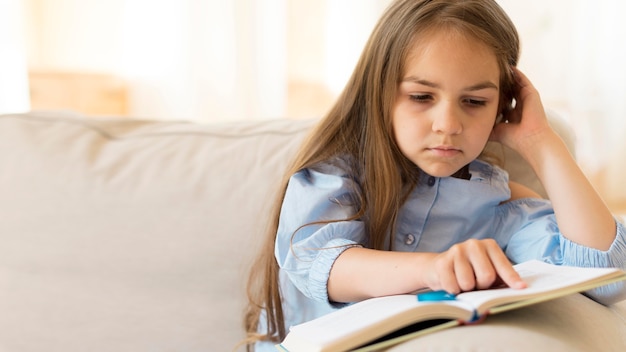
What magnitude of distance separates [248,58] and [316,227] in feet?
5.02

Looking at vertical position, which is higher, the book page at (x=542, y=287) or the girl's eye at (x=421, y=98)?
the girl's eye at (x=421, y=98)

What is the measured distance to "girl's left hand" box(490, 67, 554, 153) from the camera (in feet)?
3.74

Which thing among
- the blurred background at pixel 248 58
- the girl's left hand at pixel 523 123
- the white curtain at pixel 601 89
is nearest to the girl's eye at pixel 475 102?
the girl's left hand at pixel 523 123

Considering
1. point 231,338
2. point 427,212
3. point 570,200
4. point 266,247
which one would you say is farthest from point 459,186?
point 231,338

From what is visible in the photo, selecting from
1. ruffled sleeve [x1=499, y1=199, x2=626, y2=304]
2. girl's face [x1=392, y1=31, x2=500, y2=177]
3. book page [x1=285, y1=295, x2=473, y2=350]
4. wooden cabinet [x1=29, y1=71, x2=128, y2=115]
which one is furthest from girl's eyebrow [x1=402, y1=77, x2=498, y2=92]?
wooden cabinet [x1=29, y1=71, x2=128, y2=115]

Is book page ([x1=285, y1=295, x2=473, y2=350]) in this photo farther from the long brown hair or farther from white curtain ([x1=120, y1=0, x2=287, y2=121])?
white curtain ([x1=120, y1=0, x2=287, y2=121])

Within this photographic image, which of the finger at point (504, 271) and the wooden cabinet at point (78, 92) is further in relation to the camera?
the wooden cabinet at point (78, 92)

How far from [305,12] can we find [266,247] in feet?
5.00

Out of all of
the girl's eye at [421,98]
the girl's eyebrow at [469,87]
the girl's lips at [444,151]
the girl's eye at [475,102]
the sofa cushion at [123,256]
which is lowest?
the sofa cushion at [123,256]

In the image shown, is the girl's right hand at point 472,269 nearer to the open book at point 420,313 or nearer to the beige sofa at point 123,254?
the open book at point 420,313

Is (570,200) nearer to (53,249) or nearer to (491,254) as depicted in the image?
(491,254)

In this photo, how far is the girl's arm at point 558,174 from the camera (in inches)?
41.5

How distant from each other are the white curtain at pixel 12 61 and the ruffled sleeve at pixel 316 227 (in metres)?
1.50

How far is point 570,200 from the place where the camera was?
107 cm
